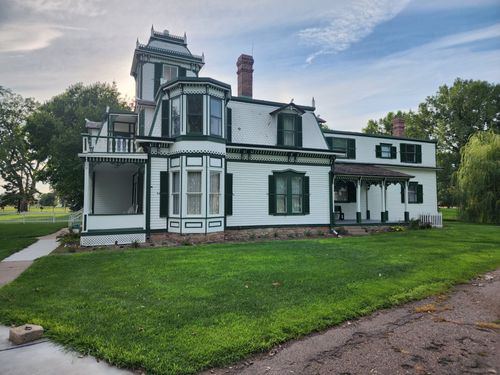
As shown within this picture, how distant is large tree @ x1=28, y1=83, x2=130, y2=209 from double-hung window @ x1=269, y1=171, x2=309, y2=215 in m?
18.6

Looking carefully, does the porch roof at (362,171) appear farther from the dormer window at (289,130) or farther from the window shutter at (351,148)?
the dormer window at (289,130)

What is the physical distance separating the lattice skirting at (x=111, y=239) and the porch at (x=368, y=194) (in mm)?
11497

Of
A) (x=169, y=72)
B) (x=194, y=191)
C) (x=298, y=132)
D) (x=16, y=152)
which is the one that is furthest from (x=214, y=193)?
(x=16, y=152)

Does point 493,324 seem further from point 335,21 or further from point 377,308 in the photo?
point 335,21

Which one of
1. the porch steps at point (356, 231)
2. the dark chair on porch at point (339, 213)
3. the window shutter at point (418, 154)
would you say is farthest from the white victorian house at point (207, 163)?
the window shutter at point (418, 154)

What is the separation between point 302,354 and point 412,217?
23.1 metres

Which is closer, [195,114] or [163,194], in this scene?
[195,114]

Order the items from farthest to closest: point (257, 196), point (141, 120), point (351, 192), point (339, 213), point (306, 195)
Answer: point (351, 192), point (339, 213), point (141, 120), point (306, 195), point (257, 196)

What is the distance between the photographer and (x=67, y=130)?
2986 centimetres

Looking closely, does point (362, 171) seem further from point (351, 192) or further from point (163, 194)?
point (163, 194)

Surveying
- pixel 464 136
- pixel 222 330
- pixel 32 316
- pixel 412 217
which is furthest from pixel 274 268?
pixel 464 136

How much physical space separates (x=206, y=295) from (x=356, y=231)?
1424 cm

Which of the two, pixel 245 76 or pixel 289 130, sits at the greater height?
pixel 245 76

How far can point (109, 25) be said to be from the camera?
957 centimetres
